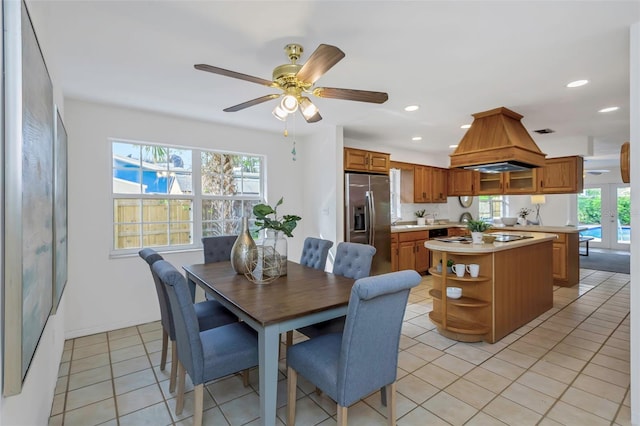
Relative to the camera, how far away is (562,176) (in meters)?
5.40

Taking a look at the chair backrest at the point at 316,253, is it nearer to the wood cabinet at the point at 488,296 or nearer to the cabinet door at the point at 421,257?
the wood cabinet at the point at 488,296

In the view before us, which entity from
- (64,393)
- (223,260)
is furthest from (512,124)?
(64,393)

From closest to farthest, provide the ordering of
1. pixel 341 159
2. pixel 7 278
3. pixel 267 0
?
pixel 7 278 → pixel 267 0 → pixel 341 159

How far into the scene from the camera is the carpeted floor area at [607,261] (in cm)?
622

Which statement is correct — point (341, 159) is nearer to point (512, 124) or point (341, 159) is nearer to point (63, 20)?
point (512, 124)

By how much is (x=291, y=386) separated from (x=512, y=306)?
2.63 m

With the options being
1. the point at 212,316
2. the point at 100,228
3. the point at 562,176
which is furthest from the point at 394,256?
the point at 100,228

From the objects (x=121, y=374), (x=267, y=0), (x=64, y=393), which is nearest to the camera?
(x=267, y=0)

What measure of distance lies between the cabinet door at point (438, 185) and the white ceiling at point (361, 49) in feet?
9.72

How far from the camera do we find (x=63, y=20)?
187 centimetres

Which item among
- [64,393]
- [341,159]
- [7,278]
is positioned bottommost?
[64,393]

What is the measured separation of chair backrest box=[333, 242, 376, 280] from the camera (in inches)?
102

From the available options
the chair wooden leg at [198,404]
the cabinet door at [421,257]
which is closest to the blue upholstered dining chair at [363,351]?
the chair wooden leg at [198,404]

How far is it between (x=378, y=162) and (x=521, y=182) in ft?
10.1
